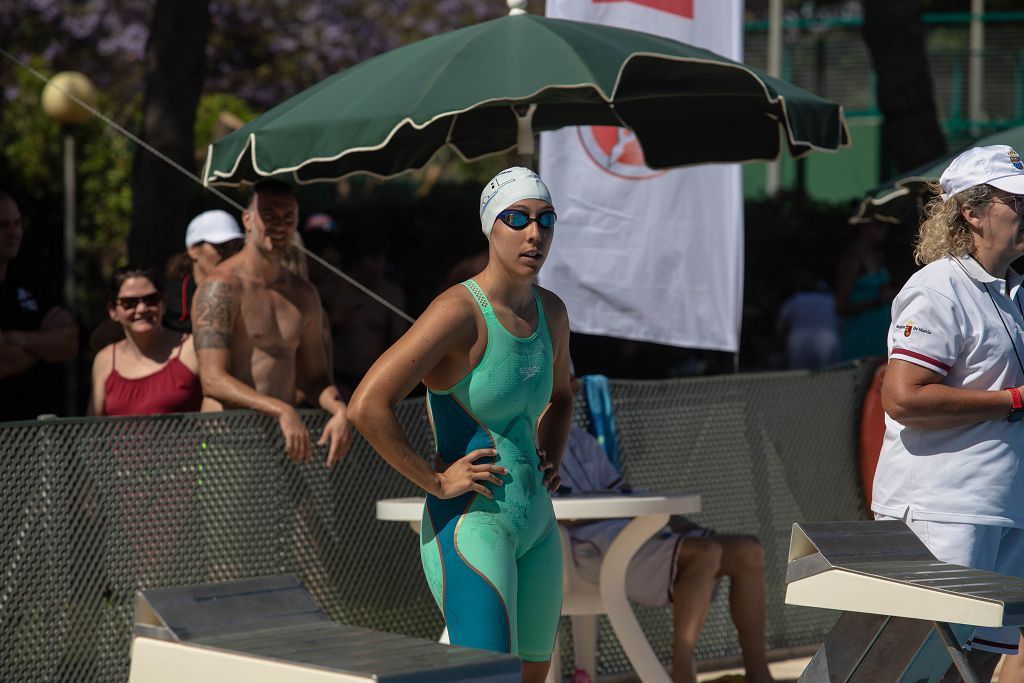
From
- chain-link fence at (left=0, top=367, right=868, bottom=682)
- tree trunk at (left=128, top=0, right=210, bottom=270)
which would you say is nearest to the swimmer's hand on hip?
chain-link fence at (left=0, top=367, right=868, bottom=682)

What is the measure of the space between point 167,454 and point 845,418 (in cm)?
358

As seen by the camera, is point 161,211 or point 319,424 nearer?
point 319,424

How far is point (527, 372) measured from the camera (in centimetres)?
371

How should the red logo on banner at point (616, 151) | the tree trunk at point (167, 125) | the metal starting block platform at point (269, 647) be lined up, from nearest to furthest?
the metal starting block platform at point (269, 647) < the red logo on banner at point (616, 151) < the tree trunk at point (167, 125)

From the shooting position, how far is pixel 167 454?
5094mm

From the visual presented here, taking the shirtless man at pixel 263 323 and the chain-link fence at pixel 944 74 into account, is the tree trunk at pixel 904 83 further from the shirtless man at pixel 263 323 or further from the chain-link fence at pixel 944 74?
the chain-link fence at pixel 944 74

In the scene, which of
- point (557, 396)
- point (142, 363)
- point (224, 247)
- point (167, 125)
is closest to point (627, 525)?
point (557, 396)

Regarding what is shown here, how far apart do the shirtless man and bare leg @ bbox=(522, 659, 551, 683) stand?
192cm

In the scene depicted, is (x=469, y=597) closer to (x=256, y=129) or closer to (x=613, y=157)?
(x=256, y=129)

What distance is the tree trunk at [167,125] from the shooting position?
9320mm

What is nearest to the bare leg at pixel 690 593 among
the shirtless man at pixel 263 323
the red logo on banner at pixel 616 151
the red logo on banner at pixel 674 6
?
the shirtless man at pixel 263 323

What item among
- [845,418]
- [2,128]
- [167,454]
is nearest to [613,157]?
[845,418]

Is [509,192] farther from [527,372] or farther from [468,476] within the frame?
[468,476]

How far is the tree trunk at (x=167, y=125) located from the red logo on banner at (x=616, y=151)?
3.34 meters
